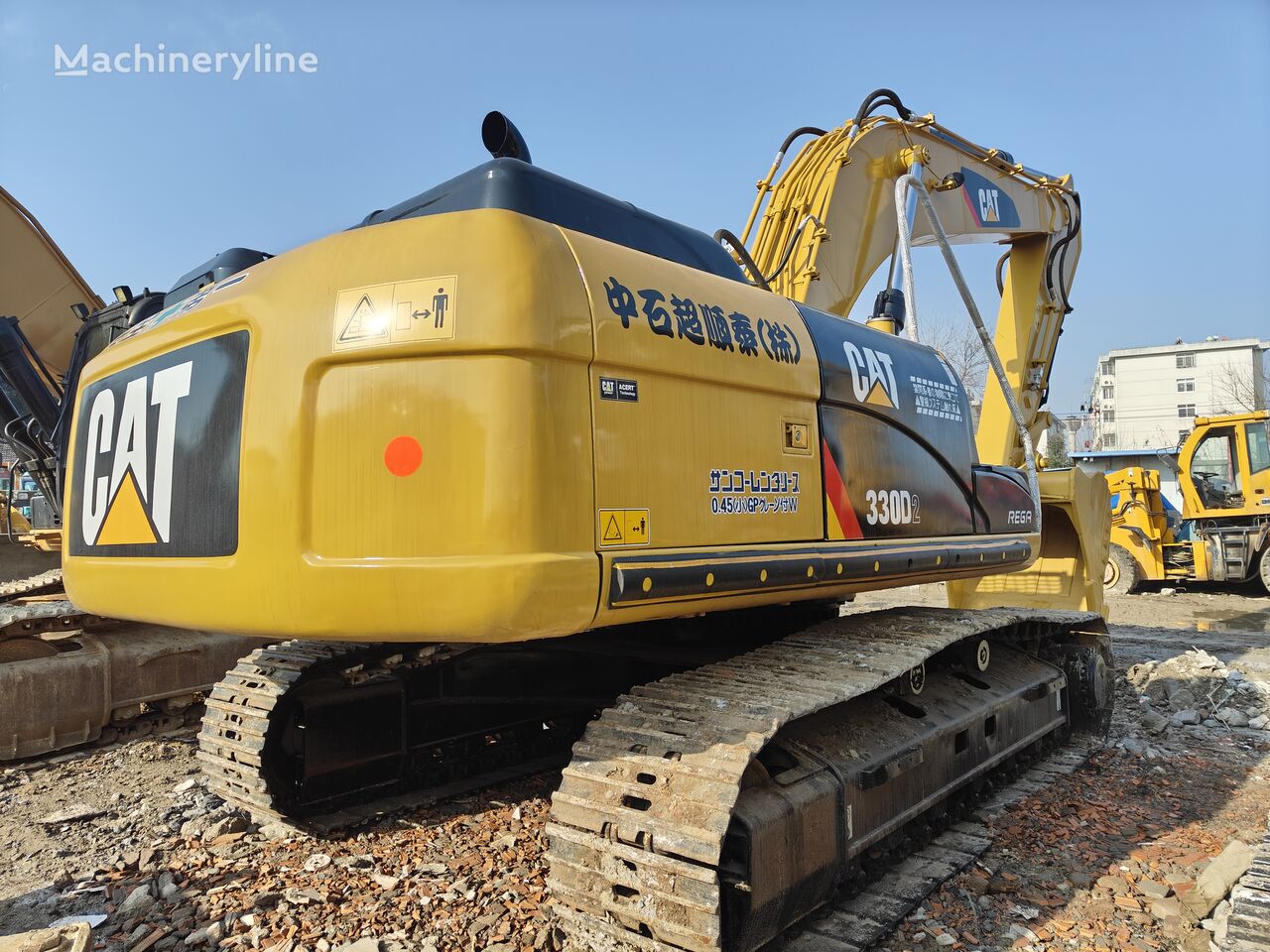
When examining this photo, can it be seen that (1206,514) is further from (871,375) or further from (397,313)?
(397,313)

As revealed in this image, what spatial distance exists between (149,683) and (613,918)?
13.8ft

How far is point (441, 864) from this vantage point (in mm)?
3432

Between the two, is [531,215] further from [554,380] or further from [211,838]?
[211,838]

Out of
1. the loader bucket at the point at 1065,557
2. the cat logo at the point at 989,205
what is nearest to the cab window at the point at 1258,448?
the loader bucket at the point at 1065,557

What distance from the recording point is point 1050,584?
7.12 metres

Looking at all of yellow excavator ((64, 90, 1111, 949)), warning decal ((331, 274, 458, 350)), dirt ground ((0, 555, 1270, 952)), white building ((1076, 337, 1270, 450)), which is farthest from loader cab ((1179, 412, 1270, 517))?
white building ((1076, 337, 1270, 450))

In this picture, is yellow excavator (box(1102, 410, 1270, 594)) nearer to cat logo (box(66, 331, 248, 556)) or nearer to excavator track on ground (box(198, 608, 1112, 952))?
excavator track on ground (box(198, 608, 1112, 952))

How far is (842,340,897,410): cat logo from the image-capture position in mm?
3613

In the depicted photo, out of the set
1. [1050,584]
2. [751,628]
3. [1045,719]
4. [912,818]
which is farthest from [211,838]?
[1050,584]

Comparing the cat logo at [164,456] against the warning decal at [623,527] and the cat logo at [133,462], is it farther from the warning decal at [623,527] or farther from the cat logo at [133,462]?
the warning decal at [623,527]

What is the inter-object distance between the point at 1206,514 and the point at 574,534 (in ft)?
48.5

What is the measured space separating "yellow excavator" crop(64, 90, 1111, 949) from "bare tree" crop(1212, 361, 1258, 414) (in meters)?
42.5

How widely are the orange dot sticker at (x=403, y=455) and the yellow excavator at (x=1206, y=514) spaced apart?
1382 cm

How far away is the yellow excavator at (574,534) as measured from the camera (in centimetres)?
235
